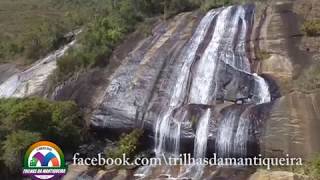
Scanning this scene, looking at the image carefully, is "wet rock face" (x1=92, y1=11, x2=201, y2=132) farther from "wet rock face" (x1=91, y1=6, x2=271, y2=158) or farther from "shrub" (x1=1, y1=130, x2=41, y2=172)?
"shrub" (x1=1, y1=130, x2=41, y2=172)

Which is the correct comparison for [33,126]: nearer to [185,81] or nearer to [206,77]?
[185,81]

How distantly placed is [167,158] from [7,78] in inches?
→ 536

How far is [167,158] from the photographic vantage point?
18.9m

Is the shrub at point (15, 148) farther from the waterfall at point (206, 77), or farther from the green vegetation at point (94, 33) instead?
the waterfall at point (206, 77)

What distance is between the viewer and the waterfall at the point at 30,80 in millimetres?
25125

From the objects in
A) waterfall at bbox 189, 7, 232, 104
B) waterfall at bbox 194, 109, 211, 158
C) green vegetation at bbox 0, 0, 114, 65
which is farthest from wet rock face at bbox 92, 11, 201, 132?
green vegetation at bbox 0, 0, 114, 65

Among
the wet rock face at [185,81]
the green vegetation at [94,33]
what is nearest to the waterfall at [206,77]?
the wet rock face at [185,81]

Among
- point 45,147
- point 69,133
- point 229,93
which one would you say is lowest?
point 45,147

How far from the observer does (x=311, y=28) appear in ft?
70.5

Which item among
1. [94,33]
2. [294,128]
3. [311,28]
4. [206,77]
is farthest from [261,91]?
[94,33]

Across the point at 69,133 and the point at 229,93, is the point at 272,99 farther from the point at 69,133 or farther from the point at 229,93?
the point at 69,133

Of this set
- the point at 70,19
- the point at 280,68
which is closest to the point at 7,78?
the point at 70,19
